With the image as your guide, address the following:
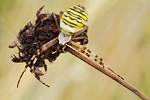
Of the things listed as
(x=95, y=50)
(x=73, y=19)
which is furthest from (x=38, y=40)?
(x=95, y=50)

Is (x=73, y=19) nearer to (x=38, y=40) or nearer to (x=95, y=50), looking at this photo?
(x=38, y=40)

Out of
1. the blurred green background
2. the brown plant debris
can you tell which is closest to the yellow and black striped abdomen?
the brown plant debris

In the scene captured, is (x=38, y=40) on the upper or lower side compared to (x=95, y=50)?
upper

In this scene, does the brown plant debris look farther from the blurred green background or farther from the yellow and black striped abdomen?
the blurred green background

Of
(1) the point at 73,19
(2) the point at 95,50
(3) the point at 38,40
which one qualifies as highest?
(1) the point at 73,19

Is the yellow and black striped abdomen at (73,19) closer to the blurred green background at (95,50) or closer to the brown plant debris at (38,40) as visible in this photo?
the brown plant debris at (38,40)

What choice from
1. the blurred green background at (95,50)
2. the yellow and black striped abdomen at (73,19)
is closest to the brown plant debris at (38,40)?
the yellow and black striped abdomen at (73,19)
